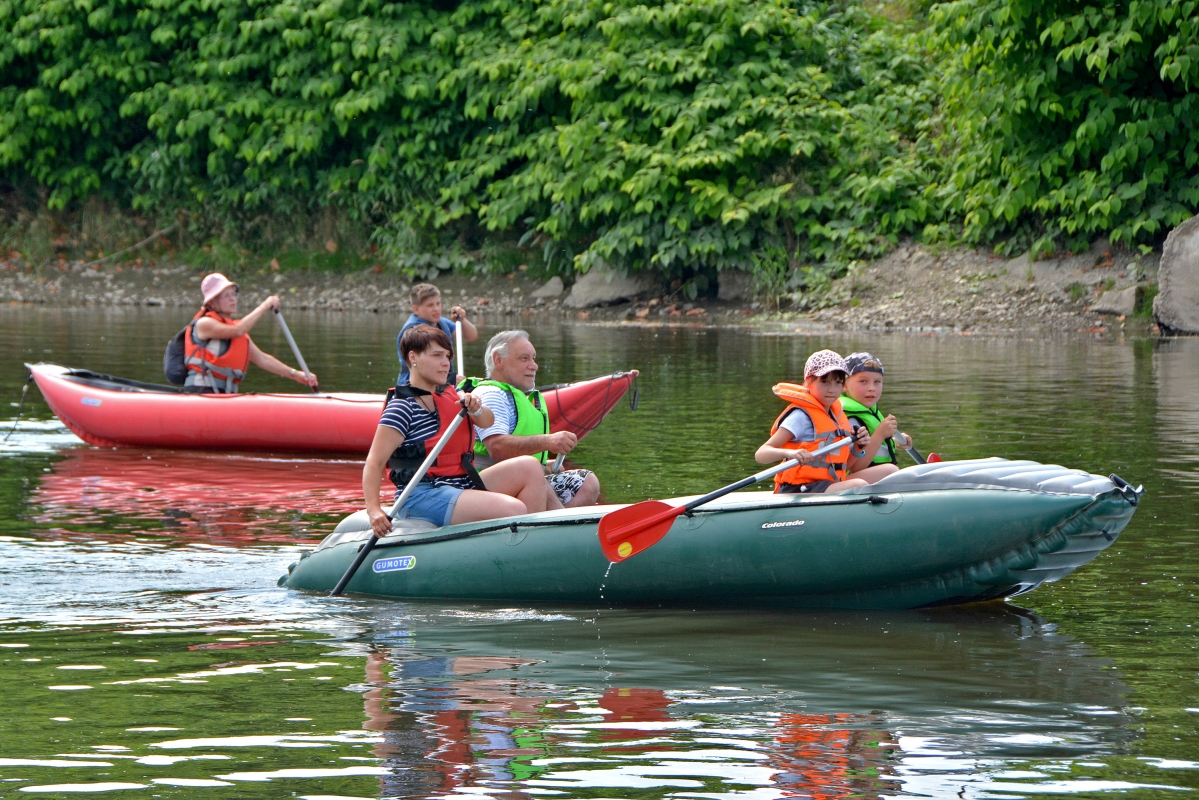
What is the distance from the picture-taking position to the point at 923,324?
18.2 meters

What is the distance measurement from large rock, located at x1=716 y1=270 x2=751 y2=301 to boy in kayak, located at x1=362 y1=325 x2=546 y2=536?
46.5 feet

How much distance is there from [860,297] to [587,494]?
501 inches

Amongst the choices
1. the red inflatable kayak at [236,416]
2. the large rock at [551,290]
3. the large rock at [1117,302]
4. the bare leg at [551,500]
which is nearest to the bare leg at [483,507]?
the bare leg at [551,500]

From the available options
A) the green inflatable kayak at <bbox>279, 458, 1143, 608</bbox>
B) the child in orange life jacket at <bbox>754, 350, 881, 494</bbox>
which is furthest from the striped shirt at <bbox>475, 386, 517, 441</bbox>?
the child in orange life jacket at <bbox>754, 350, 881, 494</bbox>

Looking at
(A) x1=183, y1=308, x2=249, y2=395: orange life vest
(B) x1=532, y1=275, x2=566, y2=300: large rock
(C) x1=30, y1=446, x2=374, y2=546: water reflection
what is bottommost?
(C) x1=30, y1=446, x2=374, y2=546: water reflection

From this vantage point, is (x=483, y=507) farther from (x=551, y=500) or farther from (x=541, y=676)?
(x=541, y=676)

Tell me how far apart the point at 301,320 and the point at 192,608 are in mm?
15445

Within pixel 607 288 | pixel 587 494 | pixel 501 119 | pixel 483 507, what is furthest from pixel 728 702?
pixel 501 119

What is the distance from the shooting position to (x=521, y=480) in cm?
652

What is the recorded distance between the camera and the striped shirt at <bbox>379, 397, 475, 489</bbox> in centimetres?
620

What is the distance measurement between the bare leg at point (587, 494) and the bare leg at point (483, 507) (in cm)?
65

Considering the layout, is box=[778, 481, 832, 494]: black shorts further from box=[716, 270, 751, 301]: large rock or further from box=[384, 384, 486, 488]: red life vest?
box=[716, 270, 751, 301]: large rock

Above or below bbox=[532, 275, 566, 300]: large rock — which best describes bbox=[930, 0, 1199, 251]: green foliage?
above

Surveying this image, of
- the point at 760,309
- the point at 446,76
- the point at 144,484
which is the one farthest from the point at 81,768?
the point at 446,76
